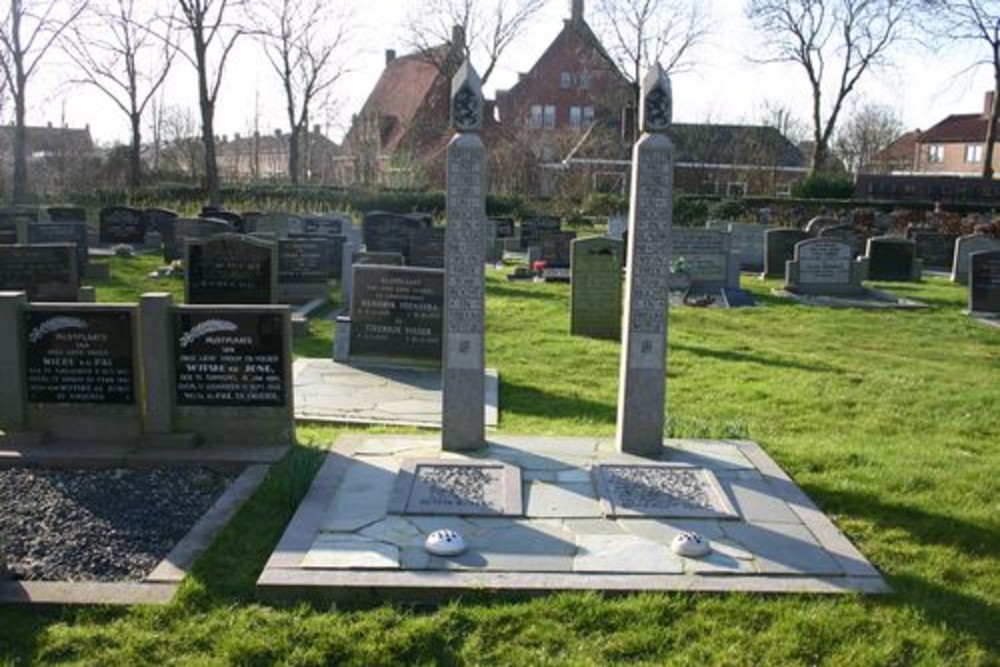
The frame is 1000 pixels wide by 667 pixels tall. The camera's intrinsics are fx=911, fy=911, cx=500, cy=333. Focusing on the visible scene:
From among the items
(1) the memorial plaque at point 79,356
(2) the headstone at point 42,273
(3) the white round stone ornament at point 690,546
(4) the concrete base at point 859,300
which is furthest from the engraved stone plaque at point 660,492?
(4) the concrete base at point 859,300

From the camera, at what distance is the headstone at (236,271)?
12023mm

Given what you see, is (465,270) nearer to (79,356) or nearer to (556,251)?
(79,356)

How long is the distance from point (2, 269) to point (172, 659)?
1143 centimetres

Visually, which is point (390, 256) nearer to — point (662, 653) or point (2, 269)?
point (2, 269)

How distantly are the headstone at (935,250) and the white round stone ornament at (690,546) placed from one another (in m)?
24.1

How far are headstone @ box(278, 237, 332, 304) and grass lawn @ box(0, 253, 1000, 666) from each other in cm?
641

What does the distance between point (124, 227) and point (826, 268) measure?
19128 mm

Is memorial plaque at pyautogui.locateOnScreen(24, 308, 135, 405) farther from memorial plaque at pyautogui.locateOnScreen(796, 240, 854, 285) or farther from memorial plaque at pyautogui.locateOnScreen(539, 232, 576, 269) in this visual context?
memorial plaque at pyautogui.locateOnScreen(796, 240, 854, 285)

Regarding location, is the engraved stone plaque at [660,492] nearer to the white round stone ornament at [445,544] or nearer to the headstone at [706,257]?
the white round stone ornament at [445,544]

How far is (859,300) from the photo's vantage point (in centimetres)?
1883

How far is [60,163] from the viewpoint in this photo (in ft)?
171

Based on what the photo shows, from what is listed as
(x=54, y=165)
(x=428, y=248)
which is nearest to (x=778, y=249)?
(x=428, y=248)

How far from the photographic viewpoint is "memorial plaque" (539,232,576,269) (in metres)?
21.4

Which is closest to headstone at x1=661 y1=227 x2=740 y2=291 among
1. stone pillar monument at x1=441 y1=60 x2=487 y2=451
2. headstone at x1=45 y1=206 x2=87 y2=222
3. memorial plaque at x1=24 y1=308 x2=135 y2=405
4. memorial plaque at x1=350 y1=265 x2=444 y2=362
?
memorial plaque at x1=350 y1=265 x2=444 y2=362
